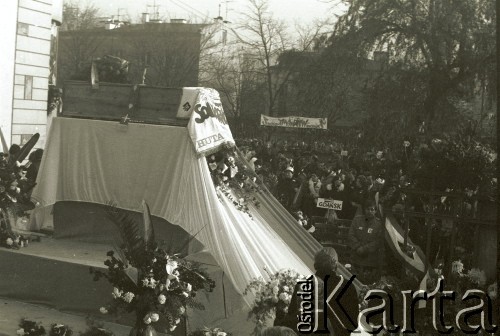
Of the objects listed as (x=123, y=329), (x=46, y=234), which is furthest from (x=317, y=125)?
(x=123, y=329)

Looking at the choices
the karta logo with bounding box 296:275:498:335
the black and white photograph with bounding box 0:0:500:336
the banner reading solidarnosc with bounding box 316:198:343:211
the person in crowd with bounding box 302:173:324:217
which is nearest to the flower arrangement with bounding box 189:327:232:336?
the black and white photograph with bounding box 0:0:500:336

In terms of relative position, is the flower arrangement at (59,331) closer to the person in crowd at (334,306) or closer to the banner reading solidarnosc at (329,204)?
the person in crowd at (334,306)

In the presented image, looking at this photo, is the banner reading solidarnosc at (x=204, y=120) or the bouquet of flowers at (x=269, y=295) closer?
the bouquet of flowers at (x=269, y=295)

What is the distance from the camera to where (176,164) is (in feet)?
33.9

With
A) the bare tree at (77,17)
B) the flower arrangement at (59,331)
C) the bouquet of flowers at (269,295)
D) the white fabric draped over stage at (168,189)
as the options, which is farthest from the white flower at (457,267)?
the bare tree at (77,17)

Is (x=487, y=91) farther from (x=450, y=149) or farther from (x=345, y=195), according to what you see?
(x=450, y=149)

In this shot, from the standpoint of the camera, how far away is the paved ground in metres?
9.40

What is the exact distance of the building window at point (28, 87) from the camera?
21328 millimetres

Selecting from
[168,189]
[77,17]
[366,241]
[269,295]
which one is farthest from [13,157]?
[77,17]

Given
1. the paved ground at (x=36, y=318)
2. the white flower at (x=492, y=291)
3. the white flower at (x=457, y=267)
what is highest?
the white flower at (x=457, y=267)

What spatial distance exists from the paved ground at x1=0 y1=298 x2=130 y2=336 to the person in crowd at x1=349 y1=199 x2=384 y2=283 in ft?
12.1

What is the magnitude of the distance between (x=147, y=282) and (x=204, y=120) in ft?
10.7

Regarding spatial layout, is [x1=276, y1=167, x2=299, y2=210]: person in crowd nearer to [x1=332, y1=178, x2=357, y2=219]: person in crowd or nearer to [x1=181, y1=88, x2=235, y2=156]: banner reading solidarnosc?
[x1=332, y1=178, x2=357, y2=219]: person in crowd

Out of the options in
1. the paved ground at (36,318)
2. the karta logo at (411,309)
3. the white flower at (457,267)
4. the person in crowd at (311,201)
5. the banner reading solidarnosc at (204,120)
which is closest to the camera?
the karta logo at (411,309)
